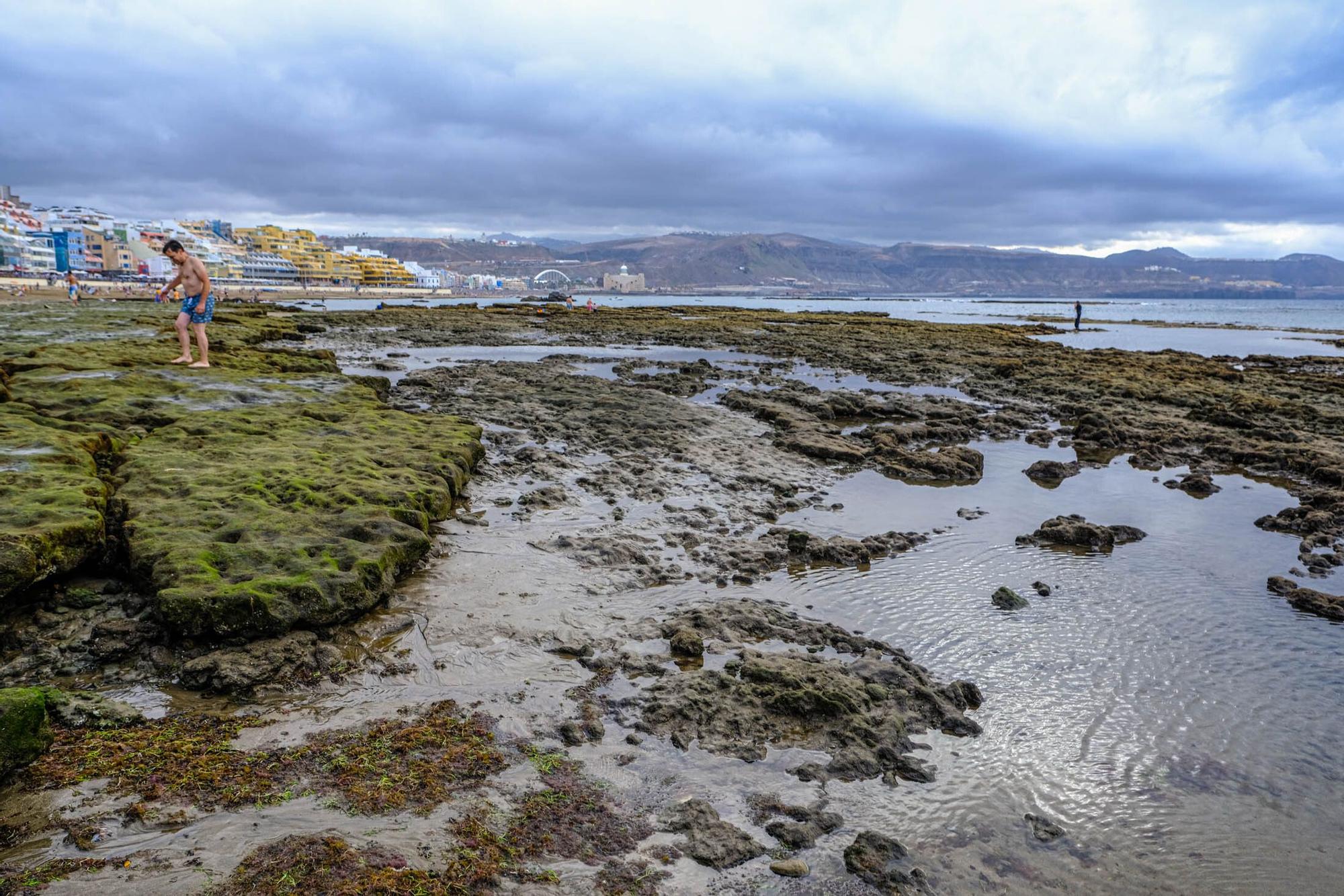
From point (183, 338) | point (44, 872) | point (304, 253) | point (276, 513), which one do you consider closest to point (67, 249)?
point (304, 253)

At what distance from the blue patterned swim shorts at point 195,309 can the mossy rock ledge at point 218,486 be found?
102cm

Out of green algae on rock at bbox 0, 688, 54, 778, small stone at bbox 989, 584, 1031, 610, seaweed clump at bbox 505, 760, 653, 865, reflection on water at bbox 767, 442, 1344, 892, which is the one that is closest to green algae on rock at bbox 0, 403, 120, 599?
green algae on rock at bbox 0, 688, 54, 778

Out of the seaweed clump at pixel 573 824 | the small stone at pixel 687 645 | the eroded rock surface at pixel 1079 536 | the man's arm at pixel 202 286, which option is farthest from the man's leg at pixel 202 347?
the eroded rock surface at pixel 1079 536

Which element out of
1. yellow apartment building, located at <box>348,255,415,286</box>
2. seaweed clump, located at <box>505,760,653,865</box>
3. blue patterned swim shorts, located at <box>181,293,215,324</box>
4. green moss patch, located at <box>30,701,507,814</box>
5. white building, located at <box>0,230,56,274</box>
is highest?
yellow apartment building, located at <box>348,255,415,286</box>

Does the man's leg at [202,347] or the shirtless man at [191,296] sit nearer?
the shirtless man at [191,296]

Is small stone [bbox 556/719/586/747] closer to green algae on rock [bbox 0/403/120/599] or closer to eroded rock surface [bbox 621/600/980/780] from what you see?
eroded rock surface [bbox 621/600/980/780]

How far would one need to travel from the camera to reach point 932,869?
4.03 meters

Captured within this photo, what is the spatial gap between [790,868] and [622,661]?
2409 millimetres

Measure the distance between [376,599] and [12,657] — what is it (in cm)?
239

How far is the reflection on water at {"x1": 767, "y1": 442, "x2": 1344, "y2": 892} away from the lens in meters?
4.30

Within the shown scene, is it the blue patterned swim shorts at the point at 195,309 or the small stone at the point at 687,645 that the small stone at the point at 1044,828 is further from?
the blue patterned swim shorts at the point at 195,309

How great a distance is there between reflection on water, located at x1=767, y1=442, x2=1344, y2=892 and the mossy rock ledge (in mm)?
4261

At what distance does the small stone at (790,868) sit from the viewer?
3.89 meters

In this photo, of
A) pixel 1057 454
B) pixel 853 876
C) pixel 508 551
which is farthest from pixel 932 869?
pixel 1057 454
